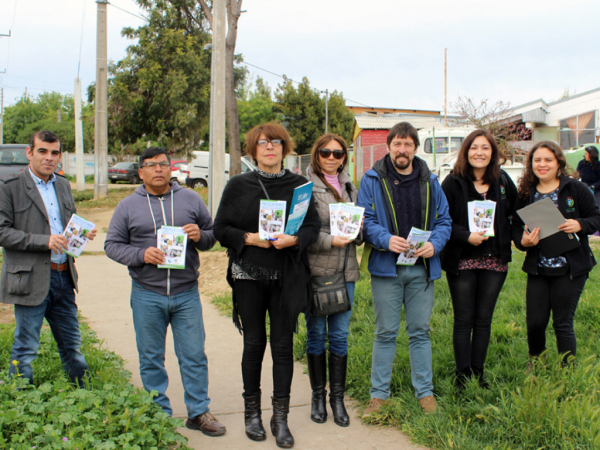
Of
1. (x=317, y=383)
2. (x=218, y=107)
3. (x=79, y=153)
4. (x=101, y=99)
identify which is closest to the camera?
(x=317, y=383)

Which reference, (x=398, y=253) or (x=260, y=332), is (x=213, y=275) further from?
(x=398, y=253)

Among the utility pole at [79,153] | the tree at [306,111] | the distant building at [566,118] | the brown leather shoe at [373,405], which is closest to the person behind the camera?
the brown leather shoe at [373,405]

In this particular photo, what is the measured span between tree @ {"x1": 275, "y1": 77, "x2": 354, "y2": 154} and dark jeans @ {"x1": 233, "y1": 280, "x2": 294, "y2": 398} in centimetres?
4097

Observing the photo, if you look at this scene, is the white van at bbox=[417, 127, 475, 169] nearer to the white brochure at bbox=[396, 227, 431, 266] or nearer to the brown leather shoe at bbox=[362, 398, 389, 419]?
the white brochure at bbox=[396, 227, 431, 266]

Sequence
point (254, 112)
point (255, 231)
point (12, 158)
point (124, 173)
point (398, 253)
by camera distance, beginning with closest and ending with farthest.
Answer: point (255, 231)
point (398, 253)
point (12, 158)
point (124, 173)
point (254, 112)

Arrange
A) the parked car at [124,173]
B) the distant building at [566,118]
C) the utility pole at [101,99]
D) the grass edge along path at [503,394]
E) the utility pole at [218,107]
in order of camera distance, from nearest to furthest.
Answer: the grass edge along path at [503,394]
the utility pole at [218,107]
the utility pole at [101,99]
the distant building at [566,118]
the parked car at [124,173]

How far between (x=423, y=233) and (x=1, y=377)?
313 centimetres

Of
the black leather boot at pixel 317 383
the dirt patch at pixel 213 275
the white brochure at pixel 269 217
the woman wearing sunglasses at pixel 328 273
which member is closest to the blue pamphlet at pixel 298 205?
the white brochure at pixel 269 217

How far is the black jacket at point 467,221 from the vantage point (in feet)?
12.4

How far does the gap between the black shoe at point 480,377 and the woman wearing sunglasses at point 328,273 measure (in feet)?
3.39

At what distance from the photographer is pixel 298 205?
10.8 ft

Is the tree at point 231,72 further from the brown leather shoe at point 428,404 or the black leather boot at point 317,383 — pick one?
the brown leather shoe at point 428,404

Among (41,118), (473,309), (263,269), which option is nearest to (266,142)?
(263,269)

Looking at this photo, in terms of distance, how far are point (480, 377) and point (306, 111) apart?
4165 cm
